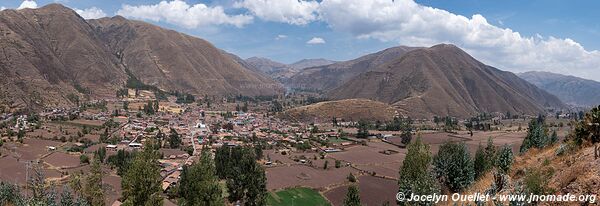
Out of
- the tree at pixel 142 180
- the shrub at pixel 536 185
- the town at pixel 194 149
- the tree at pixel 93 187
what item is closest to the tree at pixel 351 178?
the town at pixel 194 149

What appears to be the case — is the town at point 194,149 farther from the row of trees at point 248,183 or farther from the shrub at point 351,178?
the row of trees at point 248,183

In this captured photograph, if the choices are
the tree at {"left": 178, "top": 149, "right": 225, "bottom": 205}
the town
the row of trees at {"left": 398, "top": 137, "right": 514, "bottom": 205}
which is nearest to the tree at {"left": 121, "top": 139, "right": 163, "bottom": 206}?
the town

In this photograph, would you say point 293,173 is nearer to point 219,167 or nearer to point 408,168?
point 219,167

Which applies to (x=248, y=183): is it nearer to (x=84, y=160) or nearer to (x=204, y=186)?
(x=204, y=186)

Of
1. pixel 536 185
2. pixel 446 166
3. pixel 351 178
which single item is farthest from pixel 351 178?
pixel 536 185

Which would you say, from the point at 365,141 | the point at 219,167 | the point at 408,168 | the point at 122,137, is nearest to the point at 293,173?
the point at 219,167
